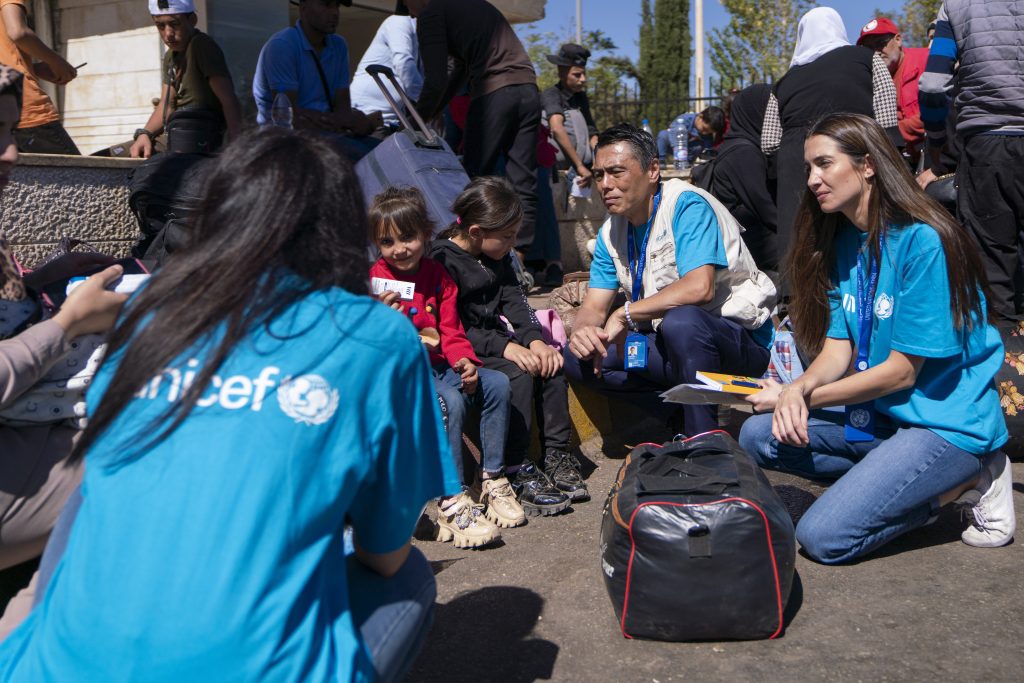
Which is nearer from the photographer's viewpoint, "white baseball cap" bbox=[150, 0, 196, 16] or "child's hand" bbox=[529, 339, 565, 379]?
"child's hand" bbox=[529, 339, 565, 379]

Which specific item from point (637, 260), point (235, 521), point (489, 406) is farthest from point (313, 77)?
point (235, 521)

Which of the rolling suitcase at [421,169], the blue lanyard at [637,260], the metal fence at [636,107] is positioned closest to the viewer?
the blue lanyard at [637,260]

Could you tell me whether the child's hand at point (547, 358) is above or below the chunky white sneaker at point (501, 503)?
above

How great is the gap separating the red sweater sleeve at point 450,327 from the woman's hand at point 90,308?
1.90 metres

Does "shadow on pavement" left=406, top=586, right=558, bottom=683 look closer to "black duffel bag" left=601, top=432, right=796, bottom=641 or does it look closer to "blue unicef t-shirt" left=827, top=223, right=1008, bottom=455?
"black duffel bag" left=601, top=432, right=796, bottom=641

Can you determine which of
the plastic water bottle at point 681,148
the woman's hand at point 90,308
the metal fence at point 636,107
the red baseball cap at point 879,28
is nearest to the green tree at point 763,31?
the metal fence at point 636,107

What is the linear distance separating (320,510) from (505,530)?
2.34m

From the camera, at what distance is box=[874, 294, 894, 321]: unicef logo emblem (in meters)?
3.60

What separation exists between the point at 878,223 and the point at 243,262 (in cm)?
252

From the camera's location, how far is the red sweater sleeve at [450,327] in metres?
4.25

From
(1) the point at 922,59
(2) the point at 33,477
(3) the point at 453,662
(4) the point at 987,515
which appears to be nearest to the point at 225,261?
(2) the point at 33,477

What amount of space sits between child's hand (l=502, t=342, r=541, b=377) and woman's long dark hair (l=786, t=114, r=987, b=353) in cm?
118

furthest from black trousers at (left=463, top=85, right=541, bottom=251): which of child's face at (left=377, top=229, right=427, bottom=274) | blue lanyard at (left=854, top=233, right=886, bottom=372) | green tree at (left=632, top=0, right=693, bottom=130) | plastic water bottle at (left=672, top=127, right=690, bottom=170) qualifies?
green tree at (left=632, top=0, right=693, bottom=130)

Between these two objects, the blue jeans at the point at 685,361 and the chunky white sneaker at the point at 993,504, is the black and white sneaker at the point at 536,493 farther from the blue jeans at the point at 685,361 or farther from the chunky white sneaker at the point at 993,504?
the chunky white sneaker at the point at 993,504
